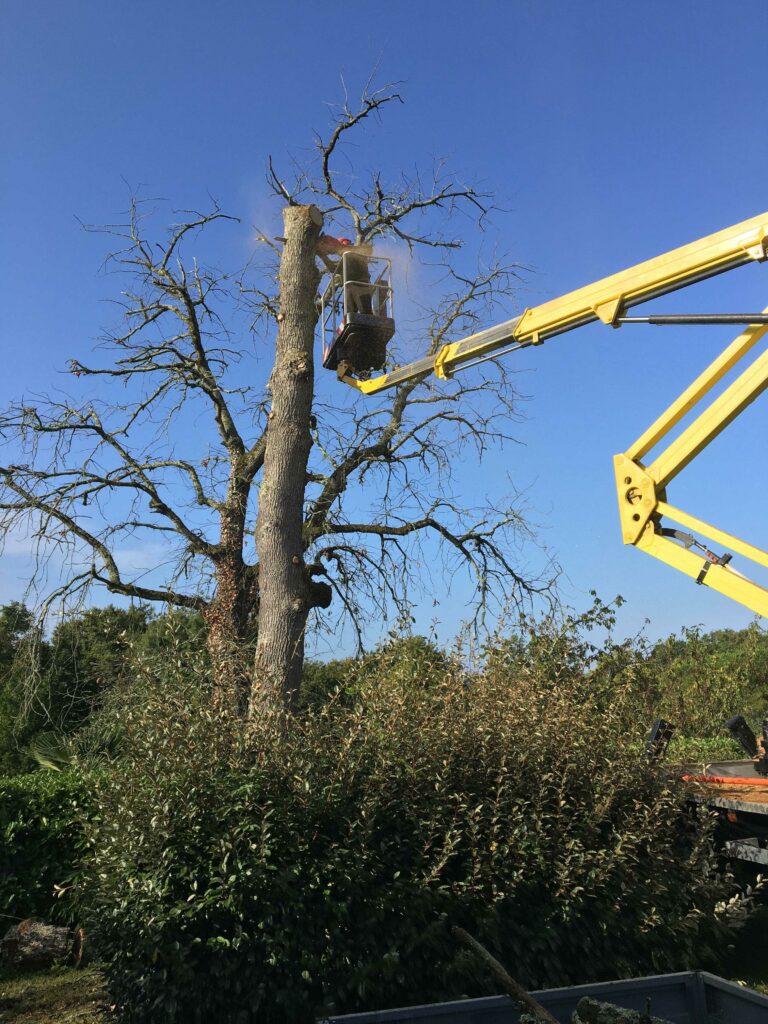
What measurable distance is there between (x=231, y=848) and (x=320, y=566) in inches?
224

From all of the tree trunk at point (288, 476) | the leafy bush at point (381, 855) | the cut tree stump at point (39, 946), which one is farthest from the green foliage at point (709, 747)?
the cut tree stump at point (39, 946)

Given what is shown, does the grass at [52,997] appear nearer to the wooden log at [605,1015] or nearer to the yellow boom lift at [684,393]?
the wooden log at [605,1015]

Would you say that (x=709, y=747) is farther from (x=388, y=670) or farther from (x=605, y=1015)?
(x=605, y=1015)

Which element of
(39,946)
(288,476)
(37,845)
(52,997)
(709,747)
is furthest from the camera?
(709,747)

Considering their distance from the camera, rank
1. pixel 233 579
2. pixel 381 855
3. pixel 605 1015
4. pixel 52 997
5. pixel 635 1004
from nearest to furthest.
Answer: pixel 605 1015, pixel 635 1004, pixel 381 855, pixel 52 997, pixel 233 579

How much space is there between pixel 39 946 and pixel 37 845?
1050 mm

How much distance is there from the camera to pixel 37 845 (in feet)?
27.2

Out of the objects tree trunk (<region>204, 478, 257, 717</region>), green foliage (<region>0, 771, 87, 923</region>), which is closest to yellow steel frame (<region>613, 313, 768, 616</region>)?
tree trunk (<region>204, 478, 257, 717</region>)

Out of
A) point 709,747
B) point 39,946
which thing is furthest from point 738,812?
point 709,747

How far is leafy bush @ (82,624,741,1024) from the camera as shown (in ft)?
16.1

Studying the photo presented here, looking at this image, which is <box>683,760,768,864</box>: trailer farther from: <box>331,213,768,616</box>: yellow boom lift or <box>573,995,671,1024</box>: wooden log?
<box>573,995,671,1024</box>: wooden log

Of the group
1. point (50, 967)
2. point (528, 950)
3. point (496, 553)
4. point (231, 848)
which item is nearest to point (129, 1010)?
point (231, 848)

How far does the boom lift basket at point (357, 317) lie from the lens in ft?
32.7

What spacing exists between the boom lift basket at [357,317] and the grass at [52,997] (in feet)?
22.5
